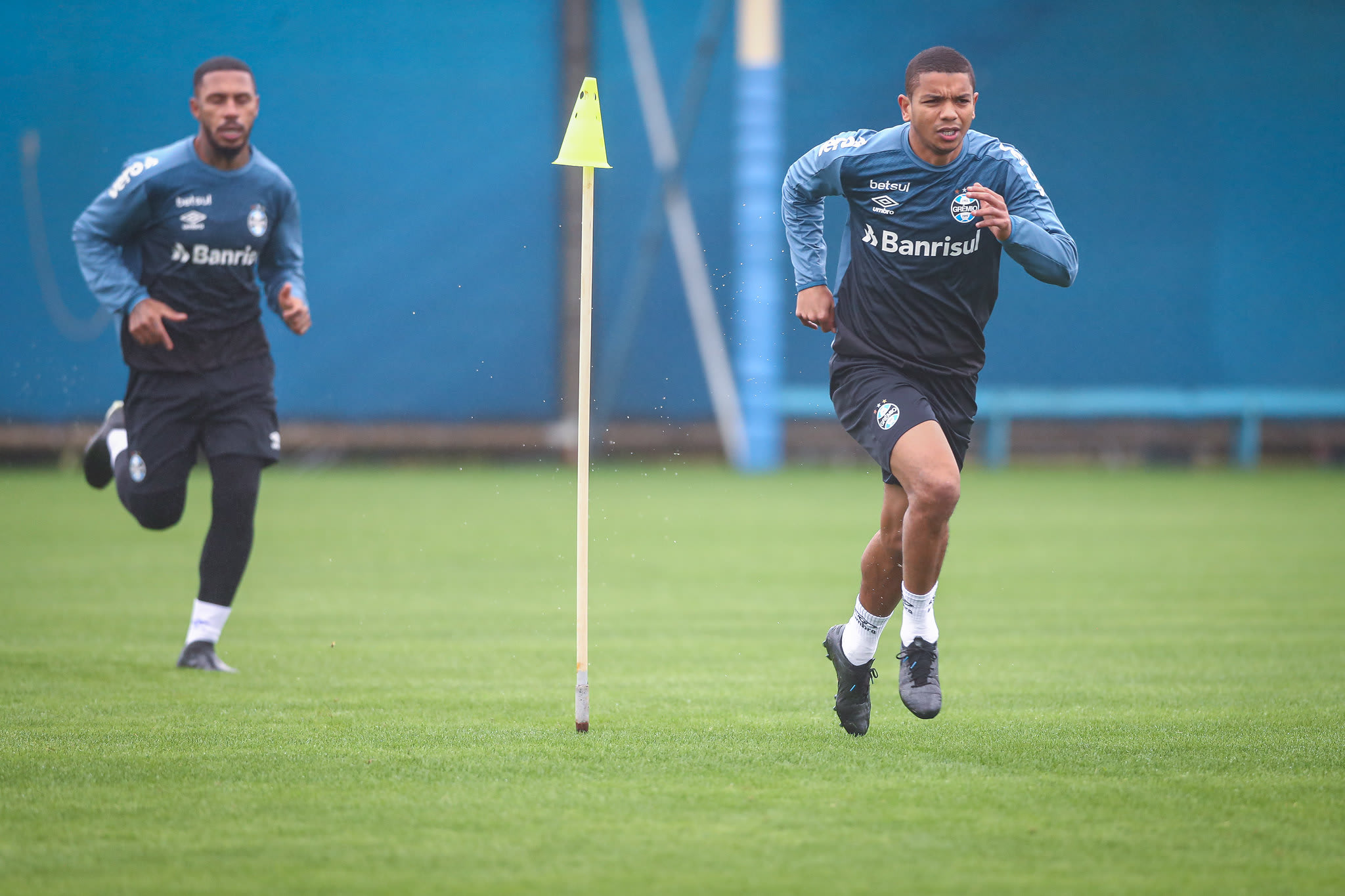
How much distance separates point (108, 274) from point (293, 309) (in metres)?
0.70

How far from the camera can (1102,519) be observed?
42.2 feet

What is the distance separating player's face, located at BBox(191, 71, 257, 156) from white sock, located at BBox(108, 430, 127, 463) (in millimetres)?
1317

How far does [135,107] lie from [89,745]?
15013 mm

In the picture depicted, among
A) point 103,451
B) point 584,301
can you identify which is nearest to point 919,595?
point 584,301

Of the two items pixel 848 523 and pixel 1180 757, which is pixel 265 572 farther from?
pixel 1180 757

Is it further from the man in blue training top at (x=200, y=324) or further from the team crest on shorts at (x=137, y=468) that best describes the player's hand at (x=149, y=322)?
the team crest on shorts at (x=137, y=468)

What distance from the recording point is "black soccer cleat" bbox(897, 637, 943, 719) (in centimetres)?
468

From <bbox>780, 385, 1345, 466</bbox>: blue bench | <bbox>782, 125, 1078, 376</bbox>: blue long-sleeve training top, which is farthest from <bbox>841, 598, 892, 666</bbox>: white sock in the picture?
<bbox>780, 385, 1345, 466</bbox>: blue bench

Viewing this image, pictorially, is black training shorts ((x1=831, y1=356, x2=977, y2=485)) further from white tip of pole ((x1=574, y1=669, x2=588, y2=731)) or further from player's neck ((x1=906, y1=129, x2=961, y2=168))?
white tip of pole ((x1=574, y1=669, x2=588, y2=731))

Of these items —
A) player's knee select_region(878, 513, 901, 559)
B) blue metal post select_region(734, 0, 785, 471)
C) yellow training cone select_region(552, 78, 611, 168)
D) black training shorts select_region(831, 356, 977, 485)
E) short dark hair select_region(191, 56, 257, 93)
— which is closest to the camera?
yellow training cone select_region(552, 78, 611, 168)

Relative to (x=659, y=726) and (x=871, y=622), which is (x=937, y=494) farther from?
(x=659, y=726)

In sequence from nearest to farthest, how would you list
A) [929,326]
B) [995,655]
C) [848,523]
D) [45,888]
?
[45,888]
[929,326]
[995,655]
[848,523]

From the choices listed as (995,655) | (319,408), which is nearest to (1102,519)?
(995,655)

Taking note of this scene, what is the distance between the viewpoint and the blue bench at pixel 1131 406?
1952cm
